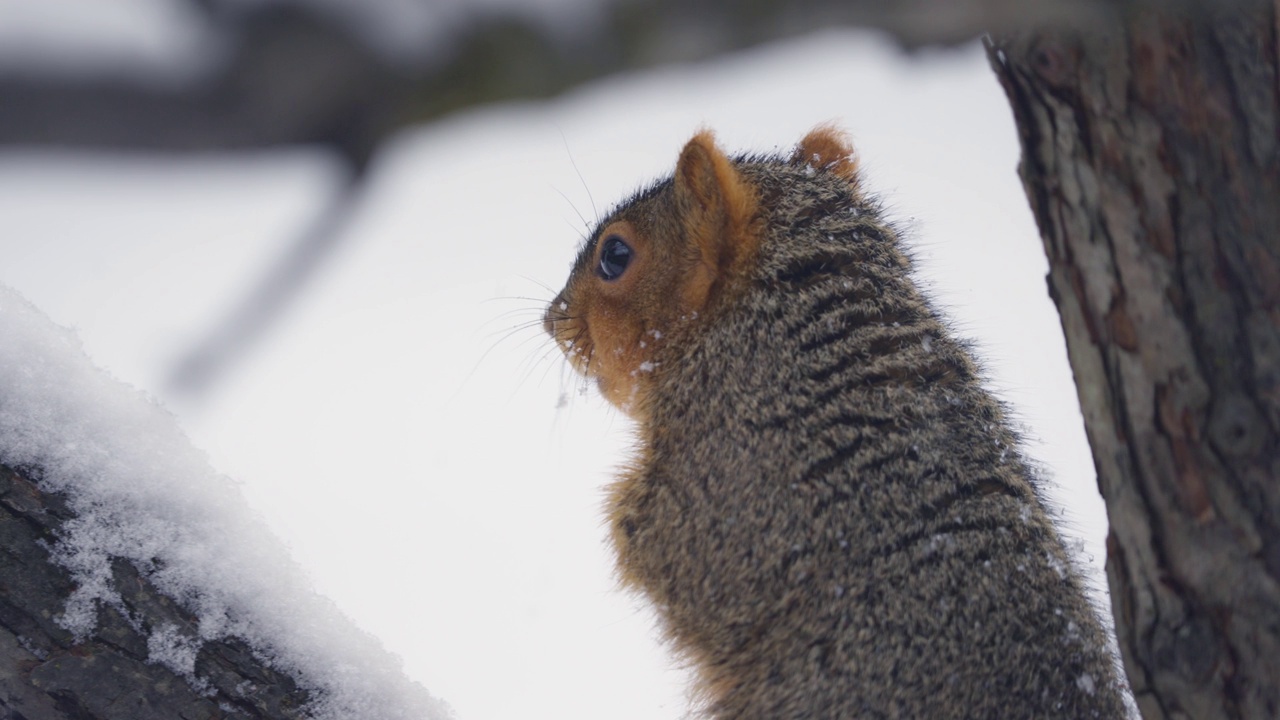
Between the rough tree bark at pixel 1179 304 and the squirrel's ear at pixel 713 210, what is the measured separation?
1.09 meters

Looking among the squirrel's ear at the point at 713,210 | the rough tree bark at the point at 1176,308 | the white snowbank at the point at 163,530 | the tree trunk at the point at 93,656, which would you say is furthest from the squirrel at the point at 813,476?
the tree trunk at the point at 93,656

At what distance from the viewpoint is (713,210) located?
2.36 meters

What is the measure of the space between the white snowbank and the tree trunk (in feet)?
0.07

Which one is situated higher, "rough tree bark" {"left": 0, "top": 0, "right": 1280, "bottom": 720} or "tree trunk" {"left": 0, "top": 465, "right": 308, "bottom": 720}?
"rough tree bark" {"left": 0, "top": 0, "right": 1280, "bottom": 720}

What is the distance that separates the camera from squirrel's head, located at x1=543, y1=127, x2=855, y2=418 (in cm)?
235

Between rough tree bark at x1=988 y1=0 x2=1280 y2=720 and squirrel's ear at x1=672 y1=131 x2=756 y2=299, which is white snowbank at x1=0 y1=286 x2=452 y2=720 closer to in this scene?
squirrel's ear at x1=672 y1=131 x2=756 y2=299

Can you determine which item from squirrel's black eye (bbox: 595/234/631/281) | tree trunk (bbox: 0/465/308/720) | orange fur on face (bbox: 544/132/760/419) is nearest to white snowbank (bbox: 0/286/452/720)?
tree trunk (bbox: 0/465/308/720)

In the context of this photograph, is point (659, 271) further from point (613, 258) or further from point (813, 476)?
point (813, 476)

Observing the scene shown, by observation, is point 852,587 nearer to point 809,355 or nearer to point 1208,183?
point 809,355

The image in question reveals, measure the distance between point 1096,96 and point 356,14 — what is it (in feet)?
3.21

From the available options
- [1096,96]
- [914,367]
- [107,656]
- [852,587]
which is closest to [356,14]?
[1096,96]

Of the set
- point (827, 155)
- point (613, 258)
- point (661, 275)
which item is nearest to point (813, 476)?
point (661, 275)

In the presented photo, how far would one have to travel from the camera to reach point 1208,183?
1.20 m

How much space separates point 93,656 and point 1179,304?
1.65 meters
